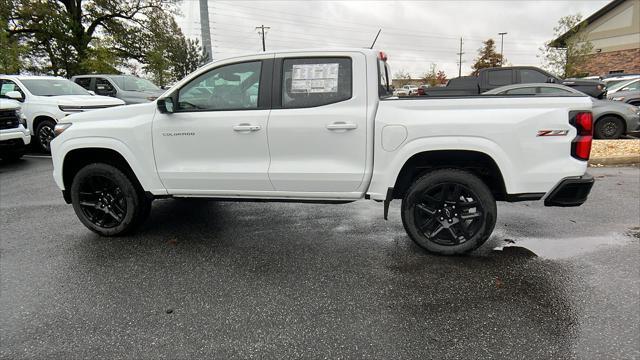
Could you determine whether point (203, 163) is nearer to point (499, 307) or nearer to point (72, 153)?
point (72, 153)

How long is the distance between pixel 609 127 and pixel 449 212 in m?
8.97

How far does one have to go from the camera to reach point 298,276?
347 centimetres

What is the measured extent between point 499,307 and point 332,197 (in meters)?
1.67

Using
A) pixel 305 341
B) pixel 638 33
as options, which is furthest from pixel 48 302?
→ pixel 638 33

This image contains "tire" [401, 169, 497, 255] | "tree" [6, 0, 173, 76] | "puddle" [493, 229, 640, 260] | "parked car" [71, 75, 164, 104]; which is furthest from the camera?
"tree" [6, 0, 173, 76]

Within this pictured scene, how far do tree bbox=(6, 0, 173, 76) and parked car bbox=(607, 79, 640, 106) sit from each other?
2490cm

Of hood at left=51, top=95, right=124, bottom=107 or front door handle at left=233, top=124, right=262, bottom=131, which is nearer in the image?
front door handle at left=233, top=124, right=262, bottom=131

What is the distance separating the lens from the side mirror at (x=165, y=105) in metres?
3.92

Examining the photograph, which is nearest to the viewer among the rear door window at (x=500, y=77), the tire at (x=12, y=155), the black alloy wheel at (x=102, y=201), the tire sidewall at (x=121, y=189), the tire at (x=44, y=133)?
the tire sidewall at (x=121, y=189)

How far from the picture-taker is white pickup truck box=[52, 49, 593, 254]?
11.1ft

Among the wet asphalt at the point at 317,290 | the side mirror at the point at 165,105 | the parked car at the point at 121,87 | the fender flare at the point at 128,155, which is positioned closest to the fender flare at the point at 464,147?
the wet asphalt at the point at 317,290

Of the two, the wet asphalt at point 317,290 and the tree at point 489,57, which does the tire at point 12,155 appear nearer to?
the wet asphalt at point 317,290

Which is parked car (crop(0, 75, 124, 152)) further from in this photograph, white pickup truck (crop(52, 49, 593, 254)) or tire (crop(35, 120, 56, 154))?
white pickup truck (crop(52, 49, 593, 254))

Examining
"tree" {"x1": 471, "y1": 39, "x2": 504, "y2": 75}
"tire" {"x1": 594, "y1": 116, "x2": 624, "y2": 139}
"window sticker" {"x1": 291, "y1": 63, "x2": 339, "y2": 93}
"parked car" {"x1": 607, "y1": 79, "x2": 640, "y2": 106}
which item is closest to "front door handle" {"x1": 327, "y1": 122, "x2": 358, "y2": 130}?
"window sticker" {"x1": 291, "y1": 63, "x2": 339, "y2": 93}
